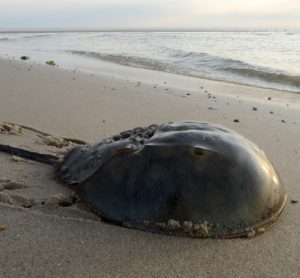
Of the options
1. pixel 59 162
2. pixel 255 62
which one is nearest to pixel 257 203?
pixel 59 162

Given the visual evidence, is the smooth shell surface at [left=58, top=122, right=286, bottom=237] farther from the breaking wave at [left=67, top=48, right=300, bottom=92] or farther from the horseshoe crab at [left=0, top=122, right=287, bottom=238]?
the breaking wave at [left=67, top=48, right=300, bottom=92]

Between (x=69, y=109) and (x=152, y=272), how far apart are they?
11.1ft

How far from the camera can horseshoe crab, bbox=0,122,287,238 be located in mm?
2191

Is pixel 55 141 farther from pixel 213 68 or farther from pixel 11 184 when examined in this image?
pixel 213 68

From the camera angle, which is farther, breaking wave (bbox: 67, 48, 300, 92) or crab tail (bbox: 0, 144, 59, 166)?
breaking wave (bbox: 67, 48, 300, 92)

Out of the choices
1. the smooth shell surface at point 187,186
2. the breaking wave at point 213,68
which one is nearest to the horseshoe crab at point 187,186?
the smooth shell surface at point 187,186

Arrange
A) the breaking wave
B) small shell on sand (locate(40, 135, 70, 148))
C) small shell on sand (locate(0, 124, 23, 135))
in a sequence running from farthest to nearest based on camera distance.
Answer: the breaking wave → small shell on sand (locate(0, 124, 23, 135)) → small shell on sand (locate(40, 135, 70, 148))

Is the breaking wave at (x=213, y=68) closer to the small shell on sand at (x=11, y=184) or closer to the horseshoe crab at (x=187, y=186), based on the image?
the horseshoe crab at (x=187, y=186)

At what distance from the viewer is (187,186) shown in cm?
221

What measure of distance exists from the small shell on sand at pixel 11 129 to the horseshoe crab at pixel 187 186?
1.66 metres

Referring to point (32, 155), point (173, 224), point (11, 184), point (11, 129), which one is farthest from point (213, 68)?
point (173, 224)

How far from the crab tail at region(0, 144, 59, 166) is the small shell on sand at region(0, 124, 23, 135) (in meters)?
0.62

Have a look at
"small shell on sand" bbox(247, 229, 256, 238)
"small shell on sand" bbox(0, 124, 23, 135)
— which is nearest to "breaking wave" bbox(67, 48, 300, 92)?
"small shell on sand" bbox(0, 124, 23, 135)

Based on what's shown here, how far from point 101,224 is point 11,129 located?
2.02 m
